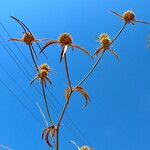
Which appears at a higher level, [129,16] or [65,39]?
[129,16]

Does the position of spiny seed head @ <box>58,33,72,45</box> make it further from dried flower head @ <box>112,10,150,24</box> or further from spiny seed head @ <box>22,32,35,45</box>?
dried flower head @ <box>112,10,150,24</box>

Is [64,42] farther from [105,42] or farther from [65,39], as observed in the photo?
[105,42]

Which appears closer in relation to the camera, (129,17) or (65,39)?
(65,39)

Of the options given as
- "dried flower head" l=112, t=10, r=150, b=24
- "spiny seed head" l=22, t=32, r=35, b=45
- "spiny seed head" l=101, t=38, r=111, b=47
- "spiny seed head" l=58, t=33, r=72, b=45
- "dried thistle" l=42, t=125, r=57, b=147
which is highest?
"dried flower head" l=112, t=10, r=150, b=24

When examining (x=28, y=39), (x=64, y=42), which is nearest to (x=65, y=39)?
(x=64, y=42)

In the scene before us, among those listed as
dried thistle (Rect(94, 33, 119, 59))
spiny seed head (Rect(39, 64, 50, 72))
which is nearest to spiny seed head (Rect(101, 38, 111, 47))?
dried thistle (Rect(94, 33, 119, 59))

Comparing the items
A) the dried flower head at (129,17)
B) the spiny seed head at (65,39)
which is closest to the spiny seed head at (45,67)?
the spiny seed head at (65,39)

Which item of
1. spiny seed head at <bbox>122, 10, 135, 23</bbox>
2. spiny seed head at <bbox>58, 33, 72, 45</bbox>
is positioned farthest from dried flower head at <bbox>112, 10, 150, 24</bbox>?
spiny seed head at <bbox>58, 33, 72, 45</bbox>

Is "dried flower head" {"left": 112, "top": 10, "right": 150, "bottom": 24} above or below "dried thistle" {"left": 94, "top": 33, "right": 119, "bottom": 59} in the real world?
above

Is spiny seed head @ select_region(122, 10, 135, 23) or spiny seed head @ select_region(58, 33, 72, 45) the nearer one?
spiny seed head @ select_region(58, 33, 72, 45)

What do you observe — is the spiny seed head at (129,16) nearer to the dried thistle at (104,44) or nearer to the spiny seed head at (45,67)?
the dried thistle at (104,44)
